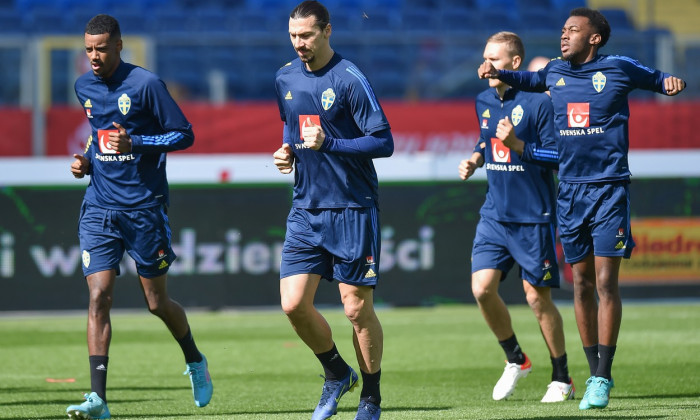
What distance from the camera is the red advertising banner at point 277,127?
58.1 ft

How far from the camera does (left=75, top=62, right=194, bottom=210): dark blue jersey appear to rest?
23.6ft

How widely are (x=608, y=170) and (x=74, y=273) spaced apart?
8664 millimetres

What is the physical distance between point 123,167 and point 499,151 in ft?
8.67

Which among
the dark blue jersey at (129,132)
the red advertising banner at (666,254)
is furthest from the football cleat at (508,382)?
the red advertising banner at (666,254)

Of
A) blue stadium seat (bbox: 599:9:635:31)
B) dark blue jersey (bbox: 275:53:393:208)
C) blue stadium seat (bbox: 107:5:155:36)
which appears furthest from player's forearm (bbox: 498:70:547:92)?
blue stadium seat (bbox: 599:9:635:31)

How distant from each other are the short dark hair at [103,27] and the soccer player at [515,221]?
2.52m

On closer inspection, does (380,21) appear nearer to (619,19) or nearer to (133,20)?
(133,20)

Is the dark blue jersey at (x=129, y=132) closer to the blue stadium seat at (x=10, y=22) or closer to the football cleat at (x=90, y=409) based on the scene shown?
the football cleat at (x=90, y=409)

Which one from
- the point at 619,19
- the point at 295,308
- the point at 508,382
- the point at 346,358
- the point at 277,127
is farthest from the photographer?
the point at 619,19

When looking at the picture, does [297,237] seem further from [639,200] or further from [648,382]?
[639,200]

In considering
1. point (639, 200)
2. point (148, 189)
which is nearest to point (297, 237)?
point (148, 189)

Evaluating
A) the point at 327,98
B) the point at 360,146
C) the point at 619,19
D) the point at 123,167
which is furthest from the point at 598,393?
the point at 619,19

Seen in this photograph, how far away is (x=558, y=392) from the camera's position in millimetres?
7621

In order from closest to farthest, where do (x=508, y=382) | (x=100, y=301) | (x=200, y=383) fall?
(x=100, y=301) → (x=200, y=383) → (x=508, y=382)
